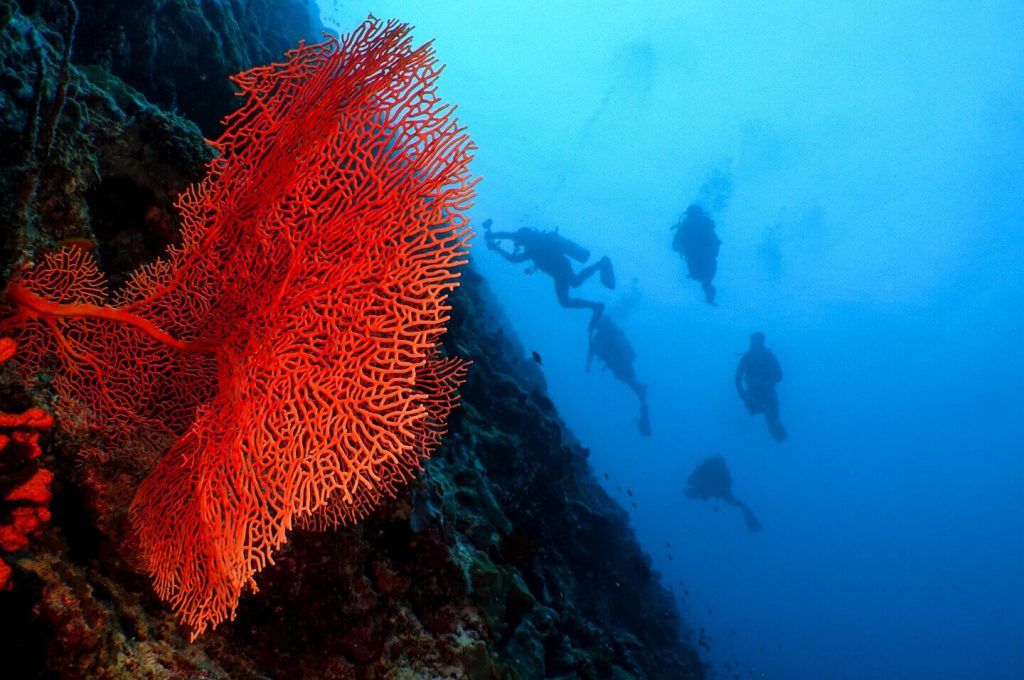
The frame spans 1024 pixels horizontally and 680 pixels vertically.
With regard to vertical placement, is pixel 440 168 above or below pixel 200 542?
above

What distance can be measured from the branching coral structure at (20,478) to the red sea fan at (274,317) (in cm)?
40

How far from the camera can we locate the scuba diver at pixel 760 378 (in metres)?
30.3

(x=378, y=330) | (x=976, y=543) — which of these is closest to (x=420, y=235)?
(x=378, y=330)

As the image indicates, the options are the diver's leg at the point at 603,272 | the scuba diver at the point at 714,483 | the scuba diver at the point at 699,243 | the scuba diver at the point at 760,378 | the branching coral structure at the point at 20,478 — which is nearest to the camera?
the branching coral structure at the point at 20,478

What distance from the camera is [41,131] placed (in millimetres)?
2623

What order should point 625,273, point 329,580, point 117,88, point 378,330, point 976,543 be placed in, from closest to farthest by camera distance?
point 378,330, point 329,580, point 117,88, point 976,543, point 625,273

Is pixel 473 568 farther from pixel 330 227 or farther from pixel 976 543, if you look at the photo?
pixel 976 543

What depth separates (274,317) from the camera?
2518 mm

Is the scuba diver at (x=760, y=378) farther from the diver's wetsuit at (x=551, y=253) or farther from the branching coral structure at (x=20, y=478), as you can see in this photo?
the branching coral structure at (x=20, y=478)

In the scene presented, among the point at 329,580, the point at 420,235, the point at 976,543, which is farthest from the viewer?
the point at 976,543

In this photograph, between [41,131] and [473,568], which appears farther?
[473,568]

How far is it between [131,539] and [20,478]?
837 mm

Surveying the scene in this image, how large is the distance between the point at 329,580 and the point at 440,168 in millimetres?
3538

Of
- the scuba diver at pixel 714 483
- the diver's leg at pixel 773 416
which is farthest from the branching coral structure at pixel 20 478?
the scuba diver at pixel 714 483
